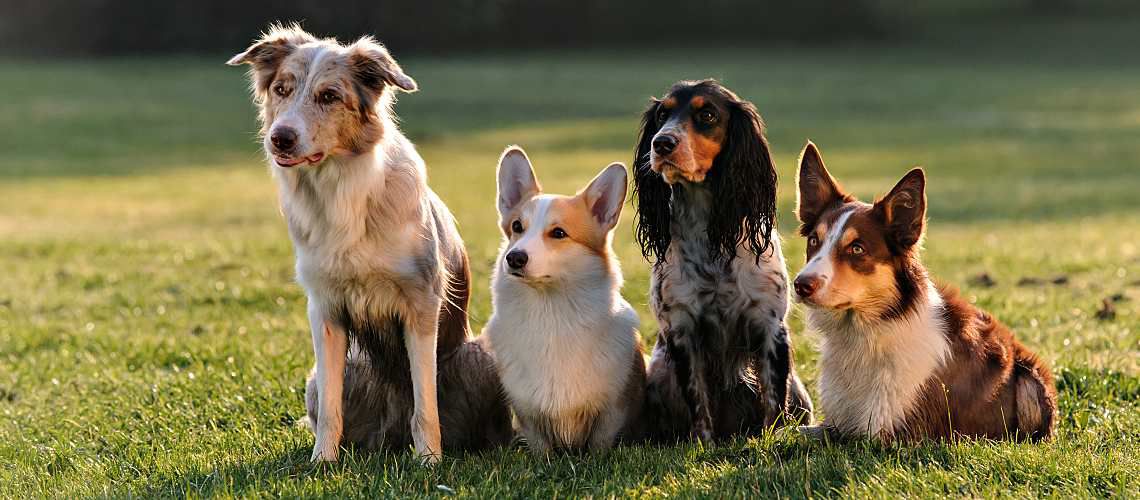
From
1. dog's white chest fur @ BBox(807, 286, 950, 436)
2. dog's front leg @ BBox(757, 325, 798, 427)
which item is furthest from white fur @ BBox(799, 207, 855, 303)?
dog's front leg @ BBox(757, 325, 798, 427)

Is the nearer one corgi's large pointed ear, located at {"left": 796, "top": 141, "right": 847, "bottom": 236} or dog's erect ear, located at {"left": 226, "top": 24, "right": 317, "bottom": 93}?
dog's erect ear, located at {"left": 226, "top": 24, "right": 317, "bottom": 93}

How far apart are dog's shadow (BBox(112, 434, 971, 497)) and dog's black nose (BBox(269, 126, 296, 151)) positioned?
5.06 ft

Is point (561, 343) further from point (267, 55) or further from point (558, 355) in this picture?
point (267, 55)

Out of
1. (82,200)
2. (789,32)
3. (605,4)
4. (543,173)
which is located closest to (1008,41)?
(789,32)

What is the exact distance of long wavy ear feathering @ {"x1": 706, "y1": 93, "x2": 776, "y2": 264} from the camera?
581cm

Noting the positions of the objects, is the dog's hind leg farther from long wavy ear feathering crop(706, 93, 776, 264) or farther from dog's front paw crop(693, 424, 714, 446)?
long wavy ear feathering crop(706, 93, 776, 264)

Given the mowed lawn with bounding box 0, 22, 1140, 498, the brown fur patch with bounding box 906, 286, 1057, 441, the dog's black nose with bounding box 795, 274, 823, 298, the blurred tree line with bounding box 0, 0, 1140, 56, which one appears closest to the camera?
the dog's black nose with bounding box 795, 274, 823, 298

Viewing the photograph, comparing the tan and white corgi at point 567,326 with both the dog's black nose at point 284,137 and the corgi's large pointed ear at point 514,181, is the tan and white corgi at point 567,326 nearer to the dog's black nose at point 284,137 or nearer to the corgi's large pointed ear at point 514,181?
the corgi's large pointed ear at point 514,181

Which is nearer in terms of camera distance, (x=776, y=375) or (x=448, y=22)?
(x=776, y=375)

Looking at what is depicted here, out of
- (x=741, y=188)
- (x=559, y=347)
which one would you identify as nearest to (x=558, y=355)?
(x=559, y=347)

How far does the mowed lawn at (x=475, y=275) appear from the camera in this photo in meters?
5.38

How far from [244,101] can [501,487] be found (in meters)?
33.4

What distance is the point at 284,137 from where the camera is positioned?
517 centimetres

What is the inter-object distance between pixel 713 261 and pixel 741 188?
0.40m
